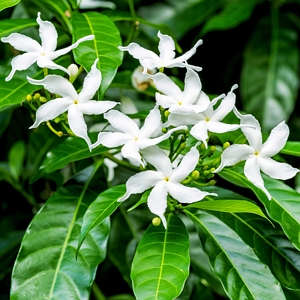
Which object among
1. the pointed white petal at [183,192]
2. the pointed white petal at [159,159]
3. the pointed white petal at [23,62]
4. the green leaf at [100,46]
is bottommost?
the pointed white petal at [183,192]

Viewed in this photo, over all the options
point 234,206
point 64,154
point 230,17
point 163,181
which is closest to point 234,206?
point 234,206

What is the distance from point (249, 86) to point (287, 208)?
0.63 m

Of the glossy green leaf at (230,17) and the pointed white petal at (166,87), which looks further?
the glossy green leaf at (230,17)

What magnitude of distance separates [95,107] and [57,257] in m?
0.25

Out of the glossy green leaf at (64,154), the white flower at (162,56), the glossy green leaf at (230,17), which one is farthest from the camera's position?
the glossy green leaf at (230,17)

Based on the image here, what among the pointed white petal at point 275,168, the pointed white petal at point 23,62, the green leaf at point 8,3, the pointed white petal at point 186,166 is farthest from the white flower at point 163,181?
the green leaf at point 8,3

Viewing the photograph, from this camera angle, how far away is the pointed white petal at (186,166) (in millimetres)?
694

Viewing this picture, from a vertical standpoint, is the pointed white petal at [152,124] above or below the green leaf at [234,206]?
above

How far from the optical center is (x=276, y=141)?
2.45ft

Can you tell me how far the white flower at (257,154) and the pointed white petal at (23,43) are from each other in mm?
317

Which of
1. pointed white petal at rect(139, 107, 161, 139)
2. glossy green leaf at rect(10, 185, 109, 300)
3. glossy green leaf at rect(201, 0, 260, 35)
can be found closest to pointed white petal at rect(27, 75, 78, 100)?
pointed white petal at rect(139, 107, 161, 139)

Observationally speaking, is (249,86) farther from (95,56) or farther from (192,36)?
(95,56)

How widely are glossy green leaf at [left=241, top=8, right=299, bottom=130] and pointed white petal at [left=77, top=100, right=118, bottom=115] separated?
712 millimetres

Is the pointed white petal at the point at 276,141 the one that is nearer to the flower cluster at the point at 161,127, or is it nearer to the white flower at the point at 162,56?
the flower cluster at the point at 161,127
